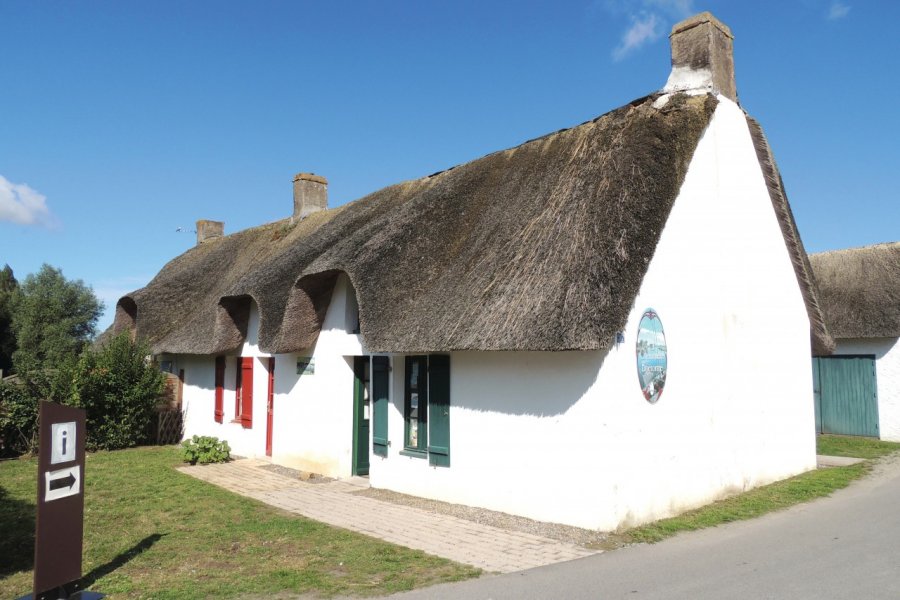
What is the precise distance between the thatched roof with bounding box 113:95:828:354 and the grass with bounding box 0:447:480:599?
261 centimetres

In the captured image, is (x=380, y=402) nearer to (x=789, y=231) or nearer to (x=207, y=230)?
(x=789, y=231)

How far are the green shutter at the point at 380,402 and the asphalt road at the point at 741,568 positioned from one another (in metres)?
4.61

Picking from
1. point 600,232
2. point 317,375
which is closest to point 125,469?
point 317,375

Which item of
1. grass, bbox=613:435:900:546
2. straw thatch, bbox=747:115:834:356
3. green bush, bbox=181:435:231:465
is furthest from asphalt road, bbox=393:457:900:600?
green bush, bbox=181:435:231:465

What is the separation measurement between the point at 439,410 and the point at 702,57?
6608 millimetres

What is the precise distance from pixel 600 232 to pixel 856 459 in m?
8.73

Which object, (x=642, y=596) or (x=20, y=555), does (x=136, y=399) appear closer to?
(x=20, y=555)

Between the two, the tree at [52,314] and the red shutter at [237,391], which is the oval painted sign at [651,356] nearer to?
the red shutter at [237,391]

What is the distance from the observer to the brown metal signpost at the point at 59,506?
5.29 meters

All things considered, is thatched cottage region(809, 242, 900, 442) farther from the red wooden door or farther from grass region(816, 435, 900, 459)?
the red wooden door

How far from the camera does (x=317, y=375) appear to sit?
38.2 ft

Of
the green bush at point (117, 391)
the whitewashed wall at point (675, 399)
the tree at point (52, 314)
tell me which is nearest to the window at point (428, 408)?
the whitewashed wall at point (675, 399)

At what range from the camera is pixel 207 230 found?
22.5 m

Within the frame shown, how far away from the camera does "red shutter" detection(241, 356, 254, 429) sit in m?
14.1
